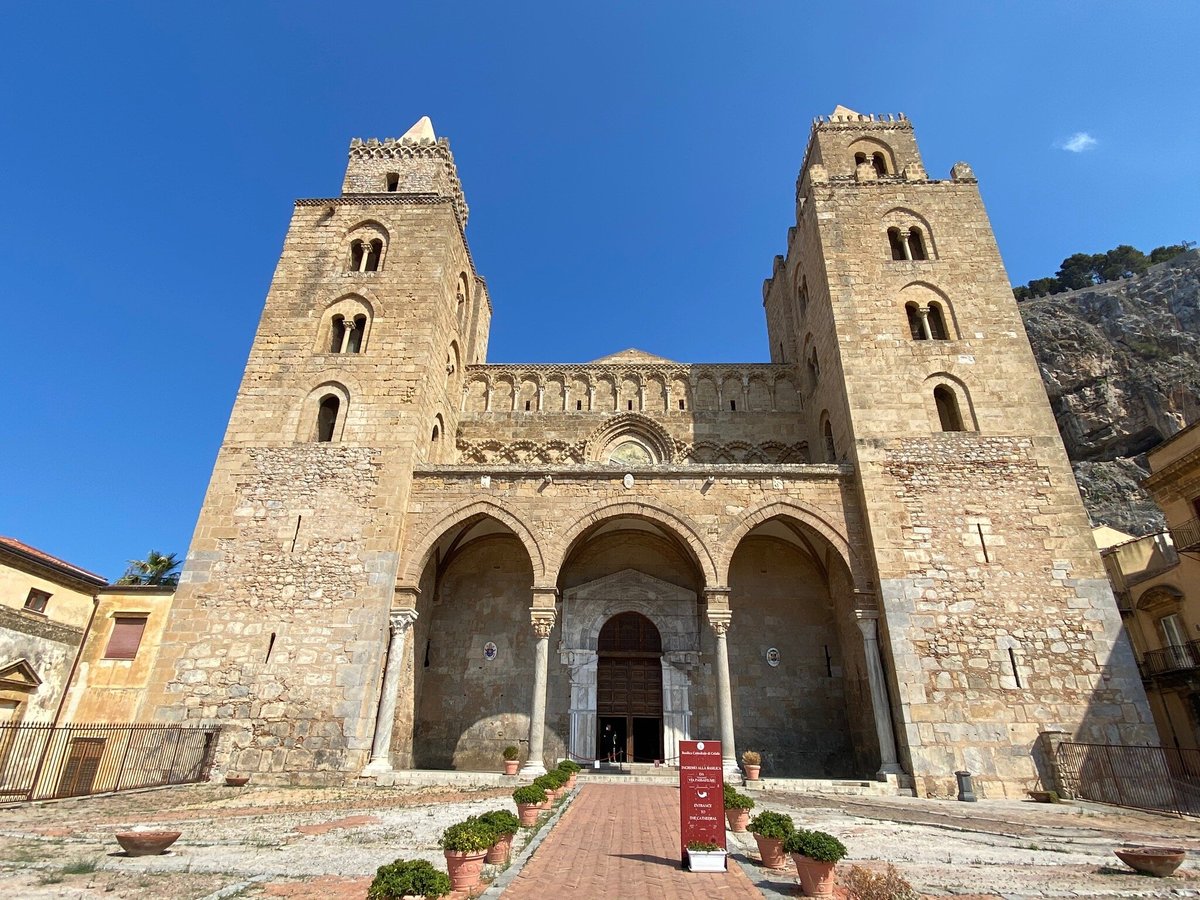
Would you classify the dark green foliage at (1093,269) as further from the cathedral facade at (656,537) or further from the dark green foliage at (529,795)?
the dark green foliage at (529,795)

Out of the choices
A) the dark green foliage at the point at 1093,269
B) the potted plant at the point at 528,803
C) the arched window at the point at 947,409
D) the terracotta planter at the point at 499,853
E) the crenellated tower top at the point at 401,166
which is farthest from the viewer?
the dark green foliage at the point at 1093,269

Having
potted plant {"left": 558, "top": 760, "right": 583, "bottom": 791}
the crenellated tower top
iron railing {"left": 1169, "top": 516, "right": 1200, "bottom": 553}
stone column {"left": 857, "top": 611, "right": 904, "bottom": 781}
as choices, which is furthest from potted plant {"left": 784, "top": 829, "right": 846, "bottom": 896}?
the crenellated tower top

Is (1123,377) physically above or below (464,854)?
above

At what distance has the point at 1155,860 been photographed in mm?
6094

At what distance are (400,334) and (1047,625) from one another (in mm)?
17620

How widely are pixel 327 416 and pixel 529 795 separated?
13.1 meters

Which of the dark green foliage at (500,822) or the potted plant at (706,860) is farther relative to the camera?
the potted plant at (706,860)

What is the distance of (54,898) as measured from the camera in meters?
5.05

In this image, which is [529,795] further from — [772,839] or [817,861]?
[817,861]

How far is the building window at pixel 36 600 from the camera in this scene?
1616 centimetres

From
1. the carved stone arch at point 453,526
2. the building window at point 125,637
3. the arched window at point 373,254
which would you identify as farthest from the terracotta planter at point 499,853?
the arched window at point 373,254

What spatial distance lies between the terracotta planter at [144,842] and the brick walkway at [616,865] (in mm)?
3795

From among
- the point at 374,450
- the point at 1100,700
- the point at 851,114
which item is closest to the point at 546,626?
the point at 374,450

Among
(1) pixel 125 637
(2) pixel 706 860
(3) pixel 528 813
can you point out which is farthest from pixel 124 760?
(2) pixel 706 860
